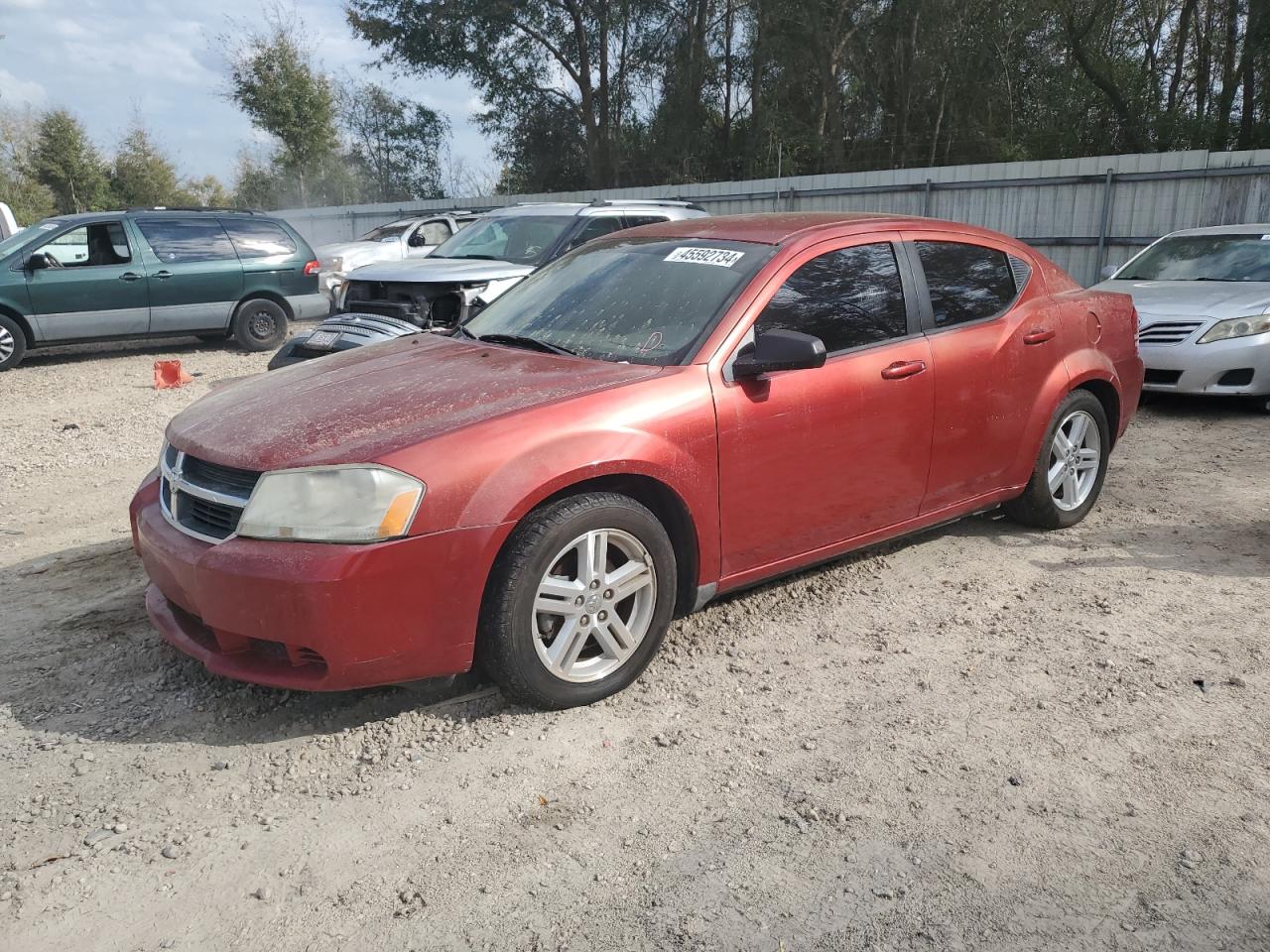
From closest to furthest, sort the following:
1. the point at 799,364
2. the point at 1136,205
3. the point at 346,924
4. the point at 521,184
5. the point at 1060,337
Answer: the point at 346,924
the point at 799,364
the point at 1060,337
the point at 1136,205
the point at 521,184

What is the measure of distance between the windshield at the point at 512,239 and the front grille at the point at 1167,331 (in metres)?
5.16

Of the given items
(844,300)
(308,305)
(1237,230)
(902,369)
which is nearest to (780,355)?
(844,300)

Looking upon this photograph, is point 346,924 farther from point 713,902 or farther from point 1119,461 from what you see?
point 1119,461

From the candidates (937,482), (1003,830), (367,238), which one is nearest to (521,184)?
(367,238)

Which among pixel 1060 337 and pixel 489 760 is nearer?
pixel 489 760

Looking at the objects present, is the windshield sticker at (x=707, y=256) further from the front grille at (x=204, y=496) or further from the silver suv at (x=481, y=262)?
the silver suv at (x=481, y=262)

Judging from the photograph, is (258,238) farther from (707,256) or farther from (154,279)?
(707,256)

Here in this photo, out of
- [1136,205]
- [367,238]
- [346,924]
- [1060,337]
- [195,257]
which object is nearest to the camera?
[346,924]

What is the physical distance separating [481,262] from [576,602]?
22.0ft

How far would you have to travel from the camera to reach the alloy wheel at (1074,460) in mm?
5141

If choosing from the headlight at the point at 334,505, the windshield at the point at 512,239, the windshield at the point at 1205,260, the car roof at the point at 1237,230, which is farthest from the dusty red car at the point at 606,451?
the car roof at the point at 1237,230

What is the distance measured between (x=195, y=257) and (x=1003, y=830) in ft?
38.3

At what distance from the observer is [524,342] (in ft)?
13.7

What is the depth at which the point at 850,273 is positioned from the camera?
4.25 meters
